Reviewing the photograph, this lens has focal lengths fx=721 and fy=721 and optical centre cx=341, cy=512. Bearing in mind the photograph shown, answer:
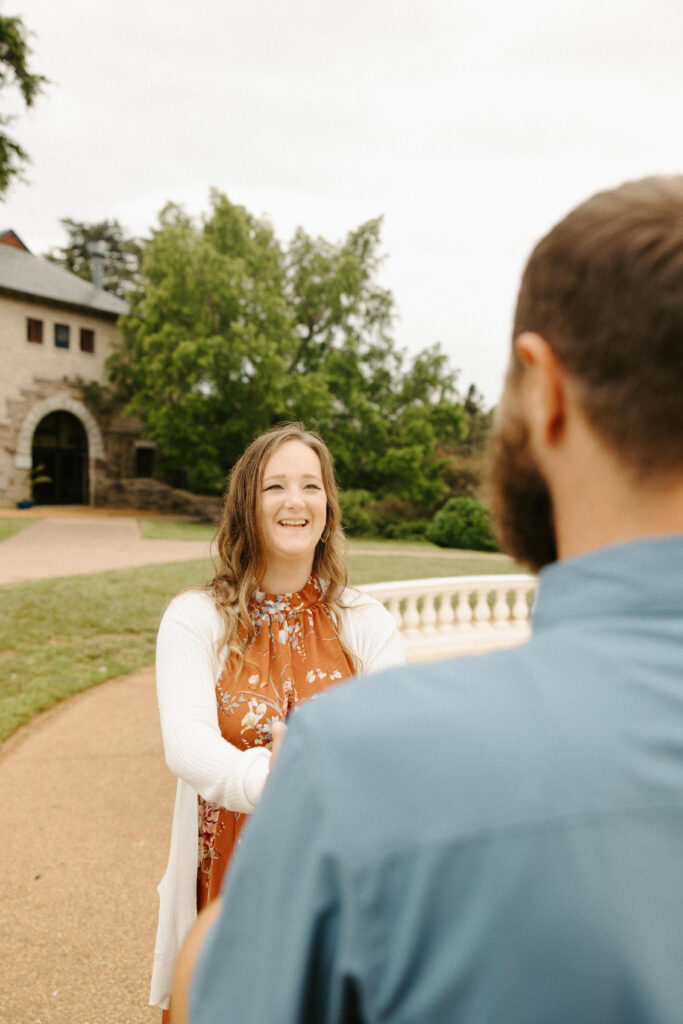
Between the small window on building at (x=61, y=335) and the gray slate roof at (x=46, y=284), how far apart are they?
1069 mm

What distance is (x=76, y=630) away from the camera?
8.47m

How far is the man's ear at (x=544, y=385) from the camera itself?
0.73 meters

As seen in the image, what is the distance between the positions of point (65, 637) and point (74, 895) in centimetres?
501

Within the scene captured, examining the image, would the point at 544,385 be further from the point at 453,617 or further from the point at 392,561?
the point at 392,561

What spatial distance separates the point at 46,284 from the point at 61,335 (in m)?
2.13

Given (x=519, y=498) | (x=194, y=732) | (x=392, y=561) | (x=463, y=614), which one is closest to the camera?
(x=519, y=498)

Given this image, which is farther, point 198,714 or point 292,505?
point 292,505

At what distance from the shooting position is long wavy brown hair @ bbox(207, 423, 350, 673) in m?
2.17

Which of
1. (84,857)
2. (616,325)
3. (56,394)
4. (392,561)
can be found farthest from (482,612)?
(56,394)

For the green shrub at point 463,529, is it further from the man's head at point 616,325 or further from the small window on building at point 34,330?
the man's head at point 616,325

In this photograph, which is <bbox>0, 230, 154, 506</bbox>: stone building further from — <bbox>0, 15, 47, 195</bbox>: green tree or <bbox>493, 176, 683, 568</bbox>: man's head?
<bbox>493, 176, 683, 568</bbox>: man's head

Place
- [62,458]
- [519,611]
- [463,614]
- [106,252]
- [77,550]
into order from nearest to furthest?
[463,614] < [519,611] < [77,550] < [62,458] < [106,252]

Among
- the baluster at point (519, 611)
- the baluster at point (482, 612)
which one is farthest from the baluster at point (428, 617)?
the baluster at point (519, 611)

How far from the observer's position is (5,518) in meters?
21.8
